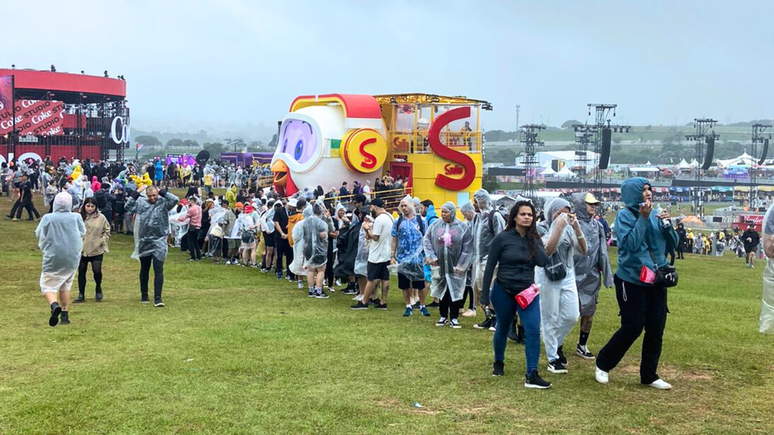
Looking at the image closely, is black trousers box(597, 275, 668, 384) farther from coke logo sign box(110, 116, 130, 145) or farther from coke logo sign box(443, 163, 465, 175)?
coke logo sign box(110, 116, 130, 145)

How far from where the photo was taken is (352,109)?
3145 centimetres

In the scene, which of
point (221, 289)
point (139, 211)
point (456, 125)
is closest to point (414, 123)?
point (456, 125)

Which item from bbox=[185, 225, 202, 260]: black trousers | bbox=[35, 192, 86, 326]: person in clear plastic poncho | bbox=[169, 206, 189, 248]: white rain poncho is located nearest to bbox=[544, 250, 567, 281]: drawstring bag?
bbox=[35, 192, 86, 326]: person in clear plastic poncho

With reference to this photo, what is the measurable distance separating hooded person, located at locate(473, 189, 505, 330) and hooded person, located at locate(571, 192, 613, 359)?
1.58 m

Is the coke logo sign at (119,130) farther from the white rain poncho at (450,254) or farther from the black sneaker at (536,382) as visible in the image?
the black sneaker at (536,382)

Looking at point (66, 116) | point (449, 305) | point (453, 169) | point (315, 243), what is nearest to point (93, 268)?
point (315, 243)

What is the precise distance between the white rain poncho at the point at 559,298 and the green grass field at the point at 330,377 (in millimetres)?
436

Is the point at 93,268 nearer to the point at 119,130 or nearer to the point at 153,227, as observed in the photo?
the point at 153,227

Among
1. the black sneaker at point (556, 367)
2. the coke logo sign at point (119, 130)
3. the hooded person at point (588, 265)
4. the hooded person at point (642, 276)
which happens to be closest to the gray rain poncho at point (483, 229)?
the hooded person at point (588, 265)

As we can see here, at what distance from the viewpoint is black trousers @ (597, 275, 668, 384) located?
7.44m

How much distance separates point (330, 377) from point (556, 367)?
2.30m

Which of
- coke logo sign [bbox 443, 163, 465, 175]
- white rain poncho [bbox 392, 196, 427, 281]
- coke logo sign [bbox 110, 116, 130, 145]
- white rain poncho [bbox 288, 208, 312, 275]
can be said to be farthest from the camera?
coke logo sign [bbox 110, 116, 130, 145]

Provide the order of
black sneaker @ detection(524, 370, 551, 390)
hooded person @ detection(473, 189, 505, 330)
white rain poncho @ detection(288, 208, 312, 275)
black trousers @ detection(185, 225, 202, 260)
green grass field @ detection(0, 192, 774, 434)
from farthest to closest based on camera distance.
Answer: black trousers @ detection(185, 225, 202, 260) < white rain poncho @ detection(288, 208, 312, 275) < hooded person @ detection(473, 189, 505, 330) < black sneaker @ detection(524, 370, 551, 390) < green grass field @ detection(0, 192, 774, 434)

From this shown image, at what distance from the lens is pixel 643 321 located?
24.5 feet
